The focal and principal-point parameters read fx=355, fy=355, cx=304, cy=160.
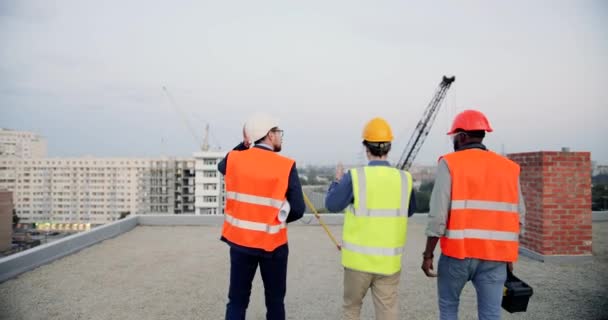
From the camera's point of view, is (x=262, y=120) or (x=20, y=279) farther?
(x=20, y=279)

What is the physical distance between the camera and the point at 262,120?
8.77 ft

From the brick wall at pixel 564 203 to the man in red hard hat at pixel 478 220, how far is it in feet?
12.2

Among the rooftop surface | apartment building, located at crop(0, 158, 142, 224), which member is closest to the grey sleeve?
the rooftop surface

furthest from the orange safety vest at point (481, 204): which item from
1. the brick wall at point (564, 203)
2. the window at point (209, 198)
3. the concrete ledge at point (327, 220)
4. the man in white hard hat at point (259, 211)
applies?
the window at point (209, 198)

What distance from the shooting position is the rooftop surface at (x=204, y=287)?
3590mm

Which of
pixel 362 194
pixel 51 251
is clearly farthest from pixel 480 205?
pixel 51 251

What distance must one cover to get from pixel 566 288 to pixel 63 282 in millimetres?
6158

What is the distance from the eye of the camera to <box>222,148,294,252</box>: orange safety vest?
2502mm

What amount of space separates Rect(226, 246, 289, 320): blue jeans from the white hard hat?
0.85 metres

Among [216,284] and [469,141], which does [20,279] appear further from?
[469,141]

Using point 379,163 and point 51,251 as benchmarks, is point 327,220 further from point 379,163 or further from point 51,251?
point 379,163

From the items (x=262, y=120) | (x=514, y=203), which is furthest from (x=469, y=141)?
(x=262, y=120)

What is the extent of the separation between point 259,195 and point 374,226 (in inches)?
32.3

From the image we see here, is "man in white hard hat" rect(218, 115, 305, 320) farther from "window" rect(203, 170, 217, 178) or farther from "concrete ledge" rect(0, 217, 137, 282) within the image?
"window" rect(203, 170, 217, 178)
